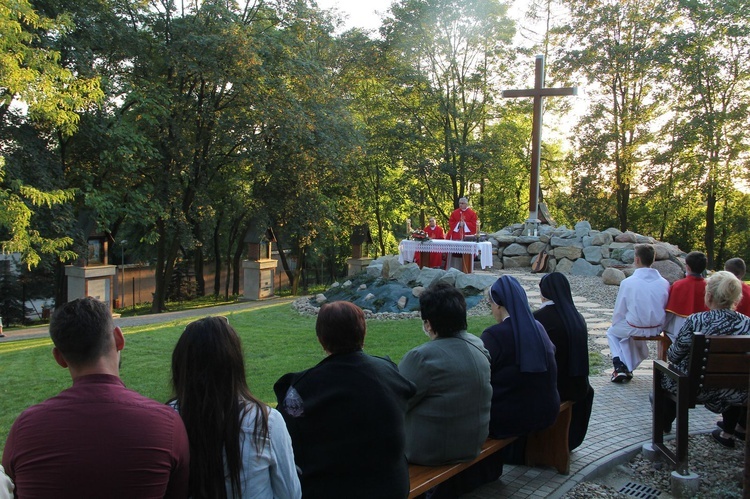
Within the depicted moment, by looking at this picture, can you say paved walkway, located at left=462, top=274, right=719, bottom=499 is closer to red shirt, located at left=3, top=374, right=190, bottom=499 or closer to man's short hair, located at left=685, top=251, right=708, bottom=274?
man's short hair, located at left=685, top=251, right=708, bottom=274

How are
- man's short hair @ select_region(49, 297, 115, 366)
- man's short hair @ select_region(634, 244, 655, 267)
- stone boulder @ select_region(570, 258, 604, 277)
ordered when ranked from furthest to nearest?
stone boulder @ select_region(570, 258, 604, 277) → man's short hair @ select_region(634, 244, 655, 267) → man's short hair @ select_region(49, 297, 115, 366)

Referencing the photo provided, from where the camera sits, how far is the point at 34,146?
14.7 meters

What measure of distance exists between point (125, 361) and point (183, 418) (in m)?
6.90

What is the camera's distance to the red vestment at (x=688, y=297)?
622 cm

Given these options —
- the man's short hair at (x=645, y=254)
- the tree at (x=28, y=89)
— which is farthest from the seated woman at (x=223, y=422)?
the tree at (x=28, y=89)

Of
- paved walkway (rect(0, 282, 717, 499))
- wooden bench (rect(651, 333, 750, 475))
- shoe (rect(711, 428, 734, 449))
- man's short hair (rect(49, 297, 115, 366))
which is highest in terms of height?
man's short hair (rect(49, 297, 115, 366))

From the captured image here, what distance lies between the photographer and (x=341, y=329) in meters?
2.79

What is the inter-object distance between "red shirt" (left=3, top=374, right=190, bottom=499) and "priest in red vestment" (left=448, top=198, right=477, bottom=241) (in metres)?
12.5

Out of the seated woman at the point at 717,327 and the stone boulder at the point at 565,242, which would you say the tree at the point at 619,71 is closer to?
the stone boulder at the point at 565,242

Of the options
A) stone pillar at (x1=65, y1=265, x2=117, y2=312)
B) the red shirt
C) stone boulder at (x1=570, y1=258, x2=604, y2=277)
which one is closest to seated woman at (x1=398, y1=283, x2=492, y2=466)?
the red shirt

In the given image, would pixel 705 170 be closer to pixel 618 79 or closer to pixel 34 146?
pixel 618 79

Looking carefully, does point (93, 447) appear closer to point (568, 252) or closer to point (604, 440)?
point (604, 440)

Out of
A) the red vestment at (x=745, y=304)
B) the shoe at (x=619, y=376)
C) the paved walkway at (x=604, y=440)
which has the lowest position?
the paved walkway at (x=604, y=440)

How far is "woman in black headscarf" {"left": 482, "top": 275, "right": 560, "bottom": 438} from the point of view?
3.92 m
